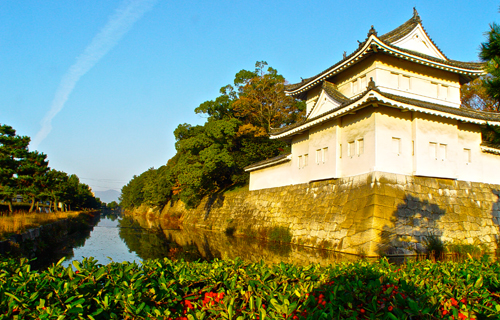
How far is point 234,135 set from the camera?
27.9 meters

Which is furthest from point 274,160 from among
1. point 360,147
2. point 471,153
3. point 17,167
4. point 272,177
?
point 17,167

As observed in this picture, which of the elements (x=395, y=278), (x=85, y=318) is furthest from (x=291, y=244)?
(x=85, y=318)

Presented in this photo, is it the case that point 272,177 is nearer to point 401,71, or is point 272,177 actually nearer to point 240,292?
point 401,71

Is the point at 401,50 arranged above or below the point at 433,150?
above

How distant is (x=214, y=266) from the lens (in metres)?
4.46

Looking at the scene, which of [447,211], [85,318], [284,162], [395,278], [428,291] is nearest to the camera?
[85,318]

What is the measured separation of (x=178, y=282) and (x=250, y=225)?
17458 millimetres

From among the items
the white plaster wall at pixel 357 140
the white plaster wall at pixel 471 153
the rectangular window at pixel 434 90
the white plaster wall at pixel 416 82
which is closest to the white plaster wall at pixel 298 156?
the white plaster wall at pixel 357 140

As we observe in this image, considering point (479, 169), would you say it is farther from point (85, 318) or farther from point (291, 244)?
point (85, 318)

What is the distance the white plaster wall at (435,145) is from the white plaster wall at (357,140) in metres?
1.97

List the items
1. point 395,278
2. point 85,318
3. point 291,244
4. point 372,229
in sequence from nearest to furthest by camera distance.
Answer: point 85,318, point 395,278, point 372,229, point 291,244

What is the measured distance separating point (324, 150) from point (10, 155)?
78.5 ft

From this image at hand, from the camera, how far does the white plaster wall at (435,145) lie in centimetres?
1366

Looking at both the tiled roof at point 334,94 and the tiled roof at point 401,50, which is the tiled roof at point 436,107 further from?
the tiled roof at point 401,50
